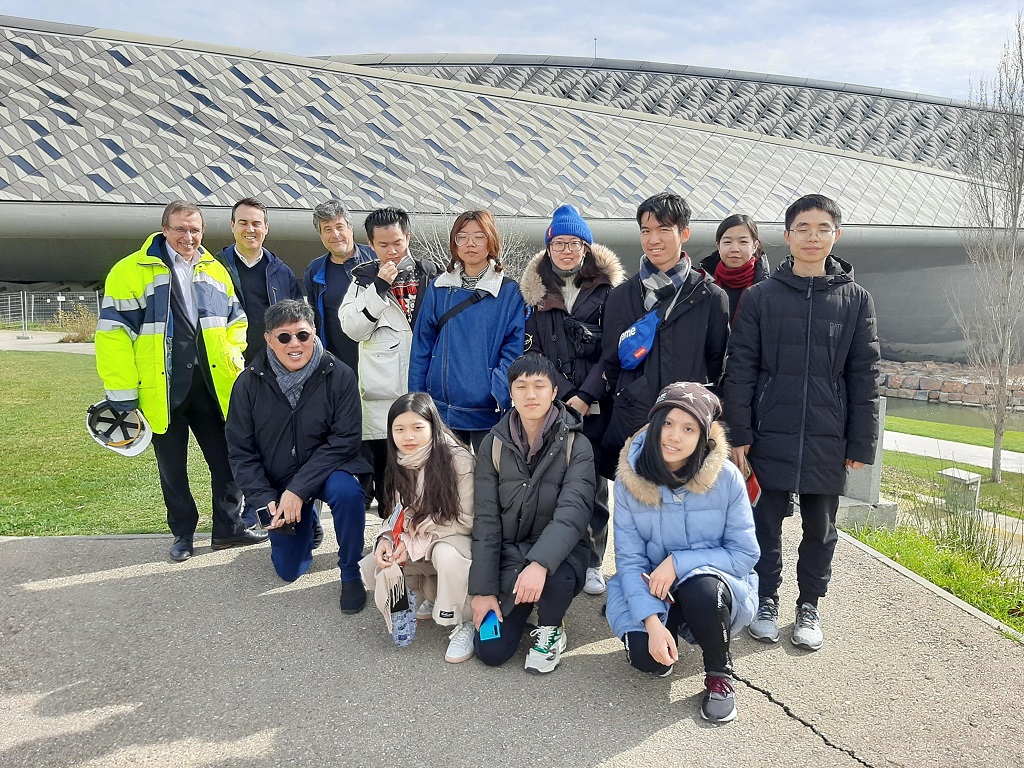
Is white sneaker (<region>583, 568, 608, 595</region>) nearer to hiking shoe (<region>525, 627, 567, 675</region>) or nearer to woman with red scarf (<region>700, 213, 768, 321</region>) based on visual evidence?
hiking shoe (<region>525, 627, 567, 675</region>)

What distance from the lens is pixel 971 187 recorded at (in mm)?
13820

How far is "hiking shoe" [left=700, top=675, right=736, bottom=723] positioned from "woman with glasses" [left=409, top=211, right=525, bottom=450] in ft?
5.25

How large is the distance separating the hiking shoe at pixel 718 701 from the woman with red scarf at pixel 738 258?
2.01m

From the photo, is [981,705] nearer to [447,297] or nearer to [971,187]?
[447,297]

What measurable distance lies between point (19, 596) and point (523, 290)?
9.51ft

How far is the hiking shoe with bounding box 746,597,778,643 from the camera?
9.98ft

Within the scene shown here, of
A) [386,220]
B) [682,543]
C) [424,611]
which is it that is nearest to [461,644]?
[424,611]

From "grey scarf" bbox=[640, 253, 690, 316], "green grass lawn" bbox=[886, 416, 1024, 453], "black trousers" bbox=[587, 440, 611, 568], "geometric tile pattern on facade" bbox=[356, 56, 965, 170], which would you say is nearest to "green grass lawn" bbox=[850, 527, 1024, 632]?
"black trousers" bbox=[587, 440, 611, 568]

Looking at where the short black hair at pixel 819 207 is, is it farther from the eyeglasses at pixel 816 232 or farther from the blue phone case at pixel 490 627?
the blue phone case at pixel 490 627

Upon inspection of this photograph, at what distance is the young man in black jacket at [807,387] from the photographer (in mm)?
2945

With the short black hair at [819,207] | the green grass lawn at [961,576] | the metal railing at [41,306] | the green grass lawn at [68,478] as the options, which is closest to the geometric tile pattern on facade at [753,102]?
the metal railing at [41,306]

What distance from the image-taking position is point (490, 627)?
2.80 metres

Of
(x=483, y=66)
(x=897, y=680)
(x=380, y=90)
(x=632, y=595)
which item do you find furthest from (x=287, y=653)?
(x=483, y=66)

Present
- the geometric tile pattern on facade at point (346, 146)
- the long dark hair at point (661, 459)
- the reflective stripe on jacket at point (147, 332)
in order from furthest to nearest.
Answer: the geometric tile pattern on facade at point (346, 146) < the reflective stripe on jacket at point (147, 332) < the long dark hair at point (661, 459)
